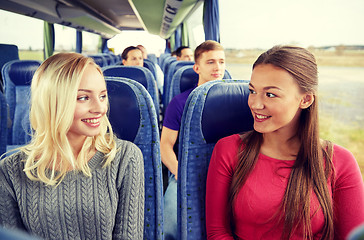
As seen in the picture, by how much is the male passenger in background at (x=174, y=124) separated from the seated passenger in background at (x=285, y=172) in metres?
0.65

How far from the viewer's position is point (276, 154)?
1103 mm

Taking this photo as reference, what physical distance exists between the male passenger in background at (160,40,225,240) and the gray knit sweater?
63 centimetres

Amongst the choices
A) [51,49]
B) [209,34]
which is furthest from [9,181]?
[51,49]

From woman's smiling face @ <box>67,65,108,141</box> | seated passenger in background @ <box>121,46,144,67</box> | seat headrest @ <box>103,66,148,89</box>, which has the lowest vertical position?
woman's smiling face @ <box>67,65,108,141</box>

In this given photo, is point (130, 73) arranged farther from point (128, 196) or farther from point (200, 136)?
point (128, 196)

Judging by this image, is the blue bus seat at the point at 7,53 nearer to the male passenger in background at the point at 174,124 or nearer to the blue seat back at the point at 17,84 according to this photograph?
the blue seat back at the point at 17,84

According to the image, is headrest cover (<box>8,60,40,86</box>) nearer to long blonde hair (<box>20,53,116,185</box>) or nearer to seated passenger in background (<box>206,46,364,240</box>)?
long blonde hair (<box>20,53,116,185</box>)

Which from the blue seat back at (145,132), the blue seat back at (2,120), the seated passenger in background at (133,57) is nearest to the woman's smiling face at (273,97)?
the blue seat back at (145,132)

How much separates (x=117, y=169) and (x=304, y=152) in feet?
2.21

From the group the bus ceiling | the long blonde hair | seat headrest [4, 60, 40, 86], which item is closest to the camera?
the long blonde hair

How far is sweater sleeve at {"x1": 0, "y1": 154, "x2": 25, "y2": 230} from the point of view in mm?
943

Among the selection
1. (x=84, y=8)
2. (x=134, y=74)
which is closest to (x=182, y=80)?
(x=134, y=74)

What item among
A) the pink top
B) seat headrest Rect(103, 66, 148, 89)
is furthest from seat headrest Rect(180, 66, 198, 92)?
the pink top

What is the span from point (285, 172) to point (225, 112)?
331 millimetres
